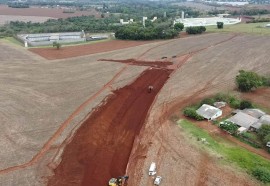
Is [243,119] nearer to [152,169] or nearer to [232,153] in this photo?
[232,153]

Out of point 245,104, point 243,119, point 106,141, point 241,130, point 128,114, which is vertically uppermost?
point 245,104

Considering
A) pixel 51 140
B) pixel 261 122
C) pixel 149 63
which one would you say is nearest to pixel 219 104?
pixel 261 122

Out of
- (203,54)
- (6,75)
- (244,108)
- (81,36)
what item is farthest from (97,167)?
(81,36)

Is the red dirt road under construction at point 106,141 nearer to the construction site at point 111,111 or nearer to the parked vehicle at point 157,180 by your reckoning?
the construction site at point 111,111

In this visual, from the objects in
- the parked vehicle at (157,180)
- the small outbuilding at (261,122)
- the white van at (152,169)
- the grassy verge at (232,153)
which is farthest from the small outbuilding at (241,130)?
the parked vehicle at (157,180)

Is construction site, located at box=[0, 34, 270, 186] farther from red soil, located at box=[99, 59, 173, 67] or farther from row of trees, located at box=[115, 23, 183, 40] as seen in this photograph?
row of trees, located at box=[115, 23, 183, 40]

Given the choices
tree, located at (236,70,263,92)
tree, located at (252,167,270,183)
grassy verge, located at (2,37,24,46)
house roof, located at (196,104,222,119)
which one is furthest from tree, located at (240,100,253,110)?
grassy verge, located at (2,37,24,46)
